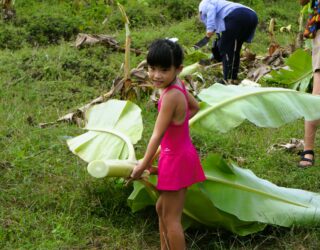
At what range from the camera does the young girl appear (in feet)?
7.52

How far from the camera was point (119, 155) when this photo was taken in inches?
117

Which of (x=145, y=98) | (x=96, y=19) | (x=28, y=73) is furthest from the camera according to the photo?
(x=96, y=19)

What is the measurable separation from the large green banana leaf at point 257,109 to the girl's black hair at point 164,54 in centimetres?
73

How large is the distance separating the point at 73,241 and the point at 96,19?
5344mm

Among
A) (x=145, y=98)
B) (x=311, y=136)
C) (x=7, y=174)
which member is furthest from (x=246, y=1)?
(x=7, y=174)

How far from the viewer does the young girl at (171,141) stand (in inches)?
90.2

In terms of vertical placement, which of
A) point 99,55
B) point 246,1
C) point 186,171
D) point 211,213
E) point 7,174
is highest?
point 186,171

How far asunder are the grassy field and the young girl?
Answer: 0.38 m

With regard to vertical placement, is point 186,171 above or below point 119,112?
above

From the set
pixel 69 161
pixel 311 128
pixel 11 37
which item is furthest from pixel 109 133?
pixel 11 37

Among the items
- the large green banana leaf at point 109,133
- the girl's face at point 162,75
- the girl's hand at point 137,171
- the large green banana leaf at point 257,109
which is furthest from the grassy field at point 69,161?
the girl's face at point 162,75

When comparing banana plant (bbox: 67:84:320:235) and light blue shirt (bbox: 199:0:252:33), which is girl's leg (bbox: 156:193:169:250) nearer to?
banana plant (bbox: 67:84:320:235)

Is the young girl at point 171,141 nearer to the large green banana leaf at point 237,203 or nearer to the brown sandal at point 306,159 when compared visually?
the large green banana leaf at point 237,203

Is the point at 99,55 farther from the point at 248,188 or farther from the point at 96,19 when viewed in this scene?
the point at 248,188
